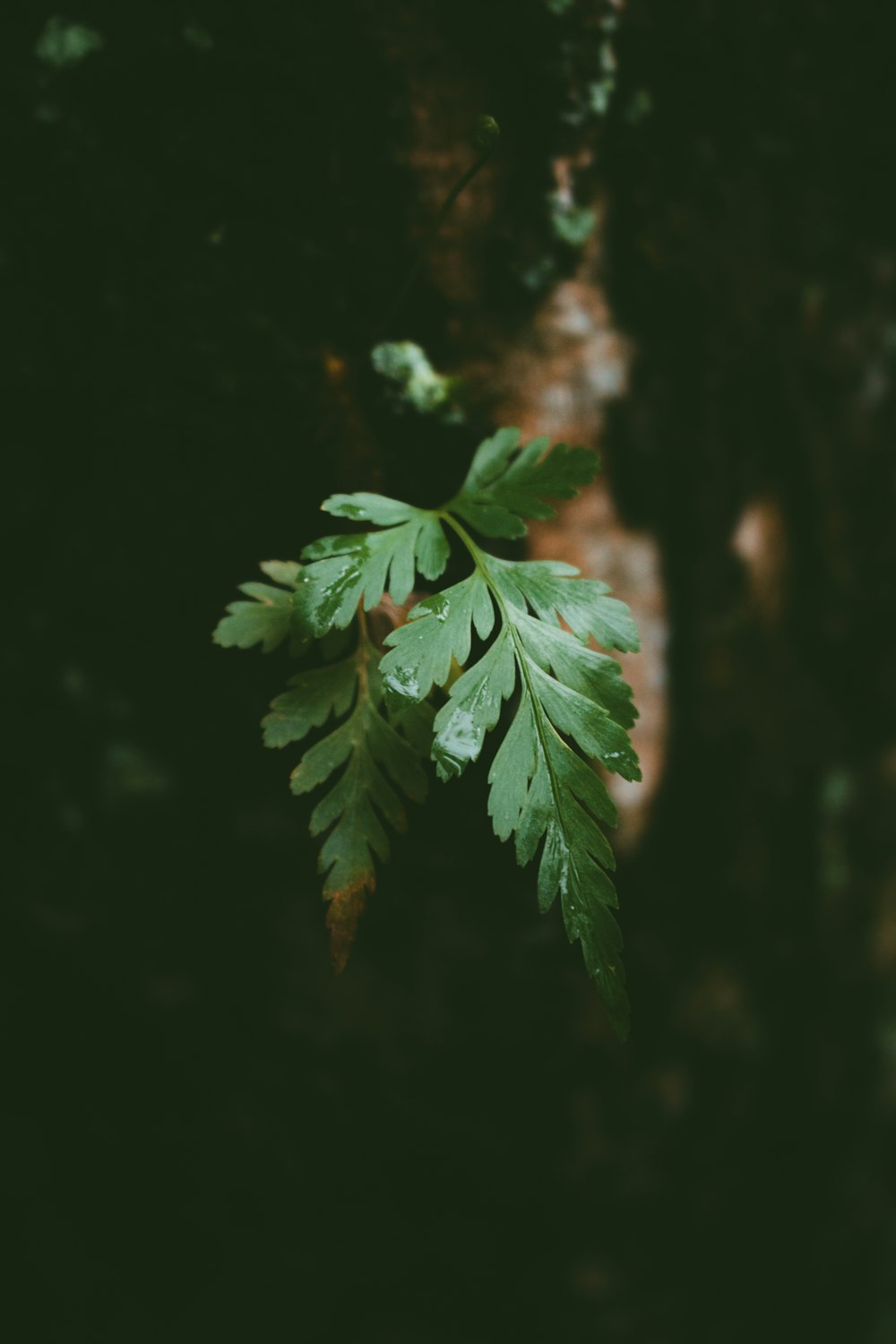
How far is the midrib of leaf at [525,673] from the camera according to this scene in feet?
3.04

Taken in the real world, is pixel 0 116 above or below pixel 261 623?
above

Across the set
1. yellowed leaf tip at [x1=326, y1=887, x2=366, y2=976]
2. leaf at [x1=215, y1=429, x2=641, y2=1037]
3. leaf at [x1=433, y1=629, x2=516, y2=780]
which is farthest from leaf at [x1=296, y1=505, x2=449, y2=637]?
yellowed leaf tip at [x1=326, y1=887, x2=366, y2=976]

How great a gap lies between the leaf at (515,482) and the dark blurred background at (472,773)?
20 cm

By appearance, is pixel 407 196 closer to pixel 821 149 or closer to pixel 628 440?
pixel 628 440

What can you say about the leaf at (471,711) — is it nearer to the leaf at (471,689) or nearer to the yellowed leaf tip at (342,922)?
the leaf at (471,689)

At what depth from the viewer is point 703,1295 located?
2133 mm

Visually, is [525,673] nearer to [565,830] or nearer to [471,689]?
[471,689]

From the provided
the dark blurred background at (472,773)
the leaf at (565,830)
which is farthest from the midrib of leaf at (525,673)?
the dark blurred background at (472,773)

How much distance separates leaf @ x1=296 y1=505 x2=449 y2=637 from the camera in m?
0.94

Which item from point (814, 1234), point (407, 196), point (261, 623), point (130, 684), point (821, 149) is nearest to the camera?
point (261, 623)

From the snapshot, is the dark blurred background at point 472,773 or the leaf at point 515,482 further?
the dark blurred background at point 472,773

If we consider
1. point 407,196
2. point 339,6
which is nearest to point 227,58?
point 339,6

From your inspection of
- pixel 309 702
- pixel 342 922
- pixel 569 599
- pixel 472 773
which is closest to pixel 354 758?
pixel 309 702

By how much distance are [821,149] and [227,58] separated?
1.17m
